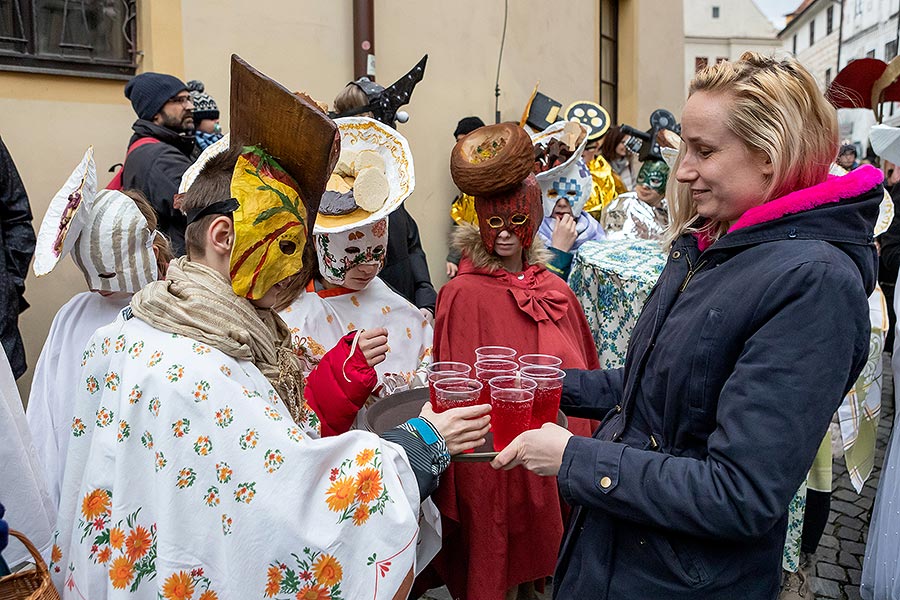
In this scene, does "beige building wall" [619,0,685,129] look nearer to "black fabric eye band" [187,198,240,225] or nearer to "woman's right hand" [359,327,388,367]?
"woman's right hand" [359,327,388,367]

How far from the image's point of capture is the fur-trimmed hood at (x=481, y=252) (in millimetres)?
A: 3510

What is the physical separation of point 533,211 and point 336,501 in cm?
212

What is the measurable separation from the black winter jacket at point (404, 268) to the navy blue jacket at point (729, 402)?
107 inches

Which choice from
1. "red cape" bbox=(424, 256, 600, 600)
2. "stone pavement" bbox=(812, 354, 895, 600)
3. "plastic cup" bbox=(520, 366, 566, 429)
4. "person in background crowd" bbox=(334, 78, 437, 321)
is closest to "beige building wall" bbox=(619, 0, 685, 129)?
"stone pavement" bbox=(812, 354, 895, 600)

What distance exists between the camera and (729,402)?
150 centimetres

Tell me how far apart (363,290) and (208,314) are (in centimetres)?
170

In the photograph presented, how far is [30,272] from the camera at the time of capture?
4582 mm

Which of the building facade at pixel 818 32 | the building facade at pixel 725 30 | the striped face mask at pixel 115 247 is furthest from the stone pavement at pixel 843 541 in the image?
the building facade at pixel 725 30

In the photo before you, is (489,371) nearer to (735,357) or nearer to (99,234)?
(735,357)

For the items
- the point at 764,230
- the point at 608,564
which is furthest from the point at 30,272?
the point at 764,230

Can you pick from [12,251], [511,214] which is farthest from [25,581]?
[12,251]

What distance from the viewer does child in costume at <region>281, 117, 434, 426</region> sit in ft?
10.2

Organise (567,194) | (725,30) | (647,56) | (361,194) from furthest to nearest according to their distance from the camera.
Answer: (725,30), (647,56), (567,194), (361,194)

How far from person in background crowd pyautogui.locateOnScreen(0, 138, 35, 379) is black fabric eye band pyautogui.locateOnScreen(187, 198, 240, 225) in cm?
266
